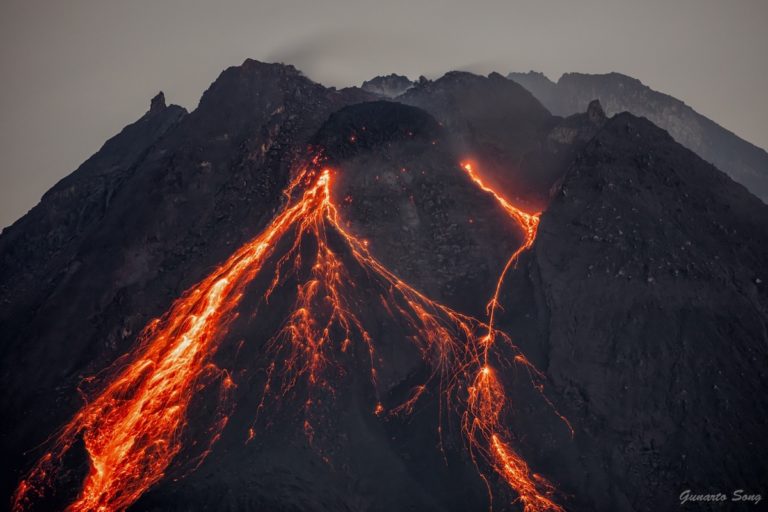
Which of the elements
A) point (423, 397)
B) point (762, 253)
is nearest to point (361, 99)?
point (423, 397)

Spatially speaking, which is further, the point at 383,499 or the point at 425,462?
the point at 425,462

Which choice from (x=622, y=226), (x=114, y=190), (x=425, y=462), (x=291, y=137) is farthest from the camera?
(x=114, y=190)

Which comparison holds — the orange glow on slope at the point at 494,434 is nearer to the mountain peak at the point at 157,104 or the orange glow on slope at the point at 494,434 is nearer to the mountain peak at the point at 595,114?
the mountain peak at the point at 595,114

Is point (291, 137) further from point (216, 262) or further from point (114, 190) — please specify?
point (114, 190)

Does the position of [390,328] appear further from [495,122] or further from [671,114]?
[671,114]

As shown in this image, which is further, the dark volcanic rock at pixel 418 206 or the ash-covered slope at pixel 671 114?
the ash-covered slope at pixel 671 114

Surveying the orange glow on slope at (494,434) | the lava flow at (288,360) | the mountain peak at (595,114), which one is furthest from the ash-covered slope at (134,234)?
the mountain peak at (595,114)
